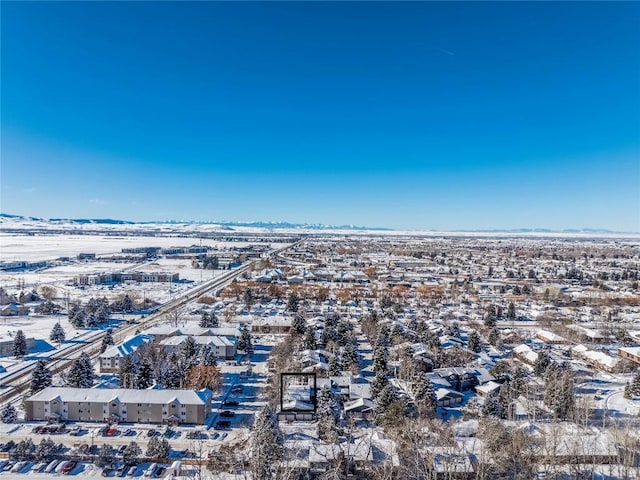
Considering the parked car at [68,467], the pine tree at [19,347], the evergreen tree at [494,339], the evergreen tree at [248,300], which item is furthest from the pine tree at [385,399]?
the evergreen tree at [248,300]

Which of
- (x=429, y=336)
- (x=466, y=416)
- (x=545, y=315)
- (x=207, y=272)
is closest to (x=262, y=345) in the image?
(x=429, y=336)

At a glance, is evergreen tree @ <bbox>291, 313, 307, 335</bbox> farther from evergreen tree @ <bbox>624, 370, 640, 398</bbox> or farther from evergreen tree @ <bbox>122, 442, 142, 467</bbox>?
evergreen tree @ <bbox>624, 370, 640, 398</bbox>

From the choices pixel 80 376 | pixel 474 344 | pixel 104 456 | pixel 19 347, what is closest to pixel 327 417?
pixel 104 456

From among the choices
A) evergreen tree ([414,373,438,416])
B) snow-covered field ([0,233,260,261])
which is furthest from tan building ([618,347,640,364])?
snow-covered field ([0,233,260,261])

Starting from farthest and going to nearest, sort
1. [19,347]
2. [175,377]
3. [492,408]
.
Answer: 1. [19,347]
2. [175,377]
3. [492,408]

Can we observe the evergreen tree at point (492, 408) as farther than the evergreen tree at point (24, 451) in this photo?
Yes

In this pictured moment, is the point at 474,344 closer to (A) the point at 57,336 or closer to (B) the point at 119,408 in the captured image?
(B) the point at 119,408

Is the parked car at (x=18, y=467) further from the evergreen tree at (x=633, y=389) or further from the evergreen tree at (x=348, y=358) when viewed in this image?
the evergreen tree at (x=633, y=389)
